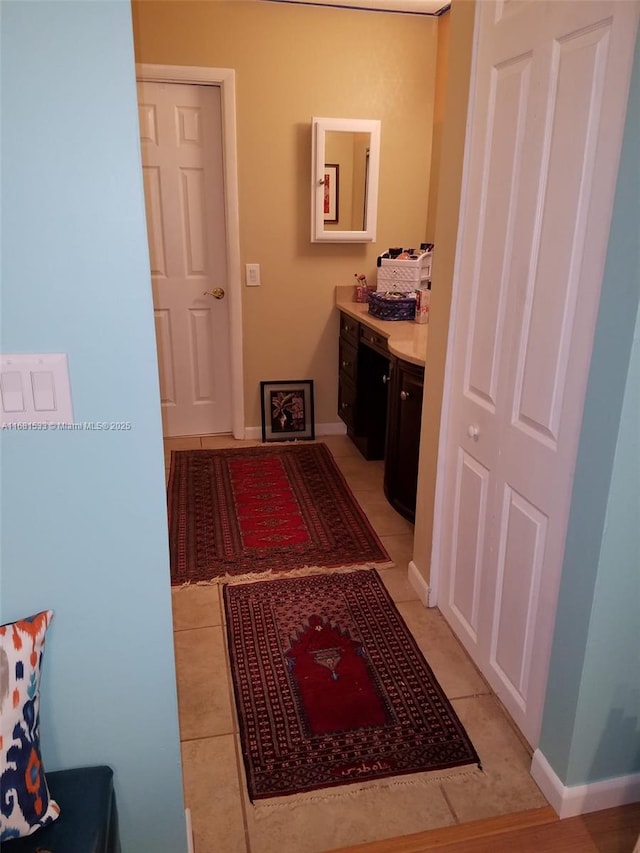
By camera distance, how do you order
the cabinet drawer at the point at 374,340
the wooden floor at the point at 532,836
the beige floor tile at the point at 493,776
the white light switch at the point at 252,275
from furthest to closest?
1. the white light switch at the point at 252,275
2. the cabinet drawer at the point at 374,340
3. the beige floor tile at the point at 493,776
4. the wooden floor at the point at 532,836

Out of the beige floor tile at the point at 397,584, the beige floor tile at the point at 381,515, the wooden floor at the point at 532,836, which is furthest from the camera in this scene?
the beige floor tile at the point at 381,515

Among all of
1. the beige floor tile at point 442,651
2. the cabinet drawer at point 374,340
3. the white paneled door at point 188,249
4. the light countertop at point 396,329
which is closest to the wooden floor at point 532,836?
the beige floor tile at point 442,651

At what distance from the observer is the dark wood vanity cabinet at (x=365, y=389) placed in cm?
372

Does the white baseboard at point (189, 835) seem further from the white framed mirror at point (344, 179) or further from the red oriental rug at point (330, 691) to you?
the white framed mirror at point (344, 179)

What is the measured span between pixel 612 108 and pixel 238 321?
292 cm

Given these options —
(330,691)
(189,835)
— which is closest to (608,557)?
(330,691)

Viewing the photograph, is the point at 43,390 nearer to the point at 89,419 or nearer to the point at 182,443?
the point at 89,419

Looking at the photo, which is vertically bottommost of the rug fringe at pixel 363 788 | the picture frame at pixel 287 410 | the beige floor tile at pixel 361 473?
the rug fringe at pixel 363 788

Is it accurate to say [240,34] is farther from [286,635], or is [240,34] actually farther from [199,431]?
[286,635]

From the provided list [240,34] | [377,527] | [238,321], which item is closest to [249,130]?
[240,34]

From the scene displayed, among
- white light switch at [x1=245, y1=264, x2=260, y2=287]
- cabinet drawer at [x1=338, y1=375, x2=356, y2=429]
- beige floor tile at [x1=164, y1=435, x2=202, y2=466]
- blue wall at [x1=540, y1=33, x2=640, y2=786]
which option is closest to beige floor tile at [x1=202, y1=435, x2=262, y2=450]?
beige floor tile at [x1=164, y1=435, x2=202, y2=466]

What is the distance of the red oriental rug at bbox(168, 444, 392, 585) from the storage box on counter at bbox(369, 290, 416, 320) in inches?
37.8

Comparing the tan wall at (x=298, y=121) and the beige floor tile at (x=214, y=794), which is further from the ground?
the tan wall at (x=298, y=121)

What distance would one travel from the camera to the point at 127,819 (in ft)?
4.37
